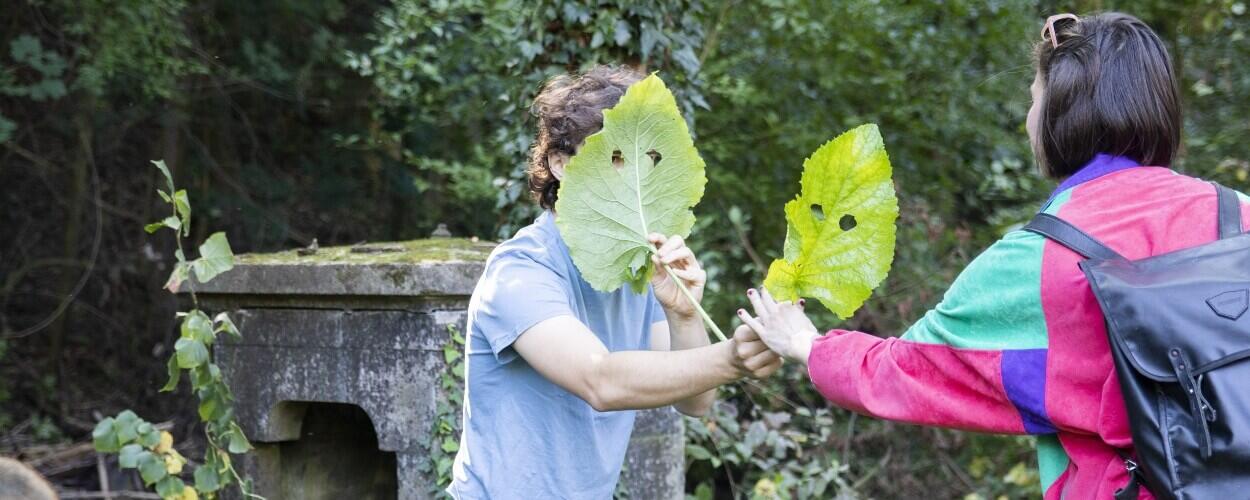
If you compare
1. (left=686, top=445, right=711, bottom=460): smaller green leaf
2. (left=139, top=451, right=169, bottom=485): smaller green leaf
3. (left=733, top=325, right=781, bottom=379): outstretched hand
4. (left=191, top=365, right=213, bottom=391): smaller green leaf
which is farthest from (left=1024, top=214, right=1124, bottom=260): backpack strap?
(left=139, top=451, right=169, bottom=485): smaller green leaf

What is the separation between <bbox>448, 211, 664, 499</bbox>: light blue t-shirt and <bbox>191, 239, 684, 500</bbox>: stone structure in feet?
3.76

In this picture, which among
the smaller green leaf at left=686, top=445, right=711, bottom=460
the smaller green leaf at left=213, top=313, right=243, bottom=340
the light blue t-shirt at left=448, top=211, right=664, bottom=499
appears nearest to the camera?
the light blue t-shirt at left=448, top=211, right=664, bottom=499

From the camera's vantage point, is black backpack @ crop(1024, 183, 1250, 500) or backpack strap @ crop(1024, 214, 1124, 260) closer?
black backpack @ crop(1024, 183, 1250, 500)

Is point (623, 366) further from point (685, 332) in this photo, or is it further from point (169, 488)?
point (169, 488)

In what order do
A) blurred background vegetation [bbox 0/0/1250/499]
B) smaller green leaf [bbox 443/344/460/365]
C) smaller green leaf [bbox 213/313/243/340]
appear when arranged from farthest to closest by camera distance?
blurred background vegetation [bbox 0/0/1250/499] → smaller green leaf [bbox 213/313/243/340] → smaller green leaf [bbox 443/344/460/365]

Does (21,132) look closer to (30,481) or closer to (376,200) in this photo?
A: (376,200)

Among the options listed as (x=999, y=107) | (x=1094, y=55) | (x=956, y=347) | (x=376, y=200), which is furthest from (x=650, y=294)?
(x=376, y=200)

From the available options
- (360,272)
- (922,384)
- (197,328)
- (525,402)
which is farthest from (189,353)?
(922,384)

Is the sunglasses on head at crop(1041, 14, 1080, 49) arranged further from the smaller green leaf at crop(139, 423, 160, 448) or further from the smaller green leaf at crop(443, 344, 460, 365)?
the smaller green leaf at crop(139, 423, 160, 448)

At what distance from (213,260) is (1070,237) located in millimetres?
2478

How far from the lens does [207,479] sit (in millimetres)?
3441

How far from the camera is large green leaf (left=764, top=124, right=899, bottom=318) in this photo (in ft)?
5.97

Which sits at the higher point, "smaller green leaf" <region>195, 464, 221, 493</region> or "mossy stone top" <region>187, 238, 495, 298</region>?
"mossy stone top" <region>187, 238, 495, 298</region>

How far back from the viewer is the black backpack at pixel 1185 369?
1.45 metres
